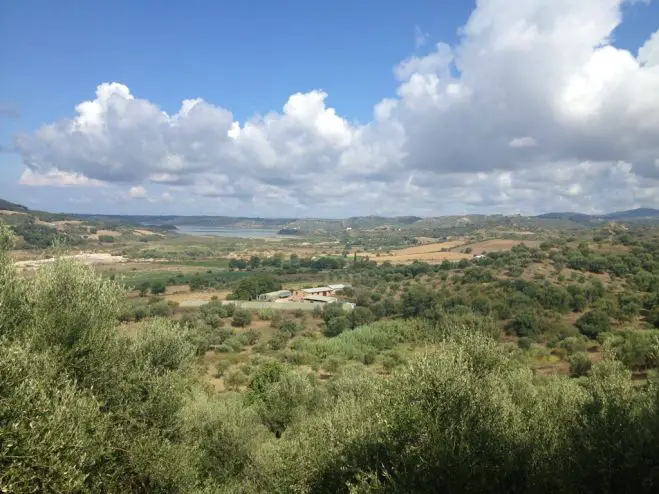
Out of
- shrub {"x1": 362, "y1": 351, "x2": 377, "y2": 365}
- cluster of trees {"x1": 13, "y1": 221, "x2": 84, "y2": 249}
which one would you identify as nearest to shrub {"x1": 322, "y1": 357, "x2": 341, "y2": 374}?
shrub {"x1": 362, "y1": 351, "x2": 377, "y2": 365}

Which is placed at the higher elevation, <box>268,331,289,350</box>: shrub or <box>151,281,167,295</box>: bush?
<box>151,281,167,295</box>: bush

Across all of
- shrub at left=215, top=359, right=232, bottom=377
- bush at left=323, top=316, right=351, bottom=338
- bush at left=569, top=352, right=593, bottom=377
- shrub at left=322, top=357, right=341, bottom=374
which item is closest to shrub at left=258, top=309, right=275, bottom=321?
bush at left=323, top=316, right=351, bottom=338

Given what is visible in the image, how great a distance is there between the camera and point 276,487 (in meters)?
15.4

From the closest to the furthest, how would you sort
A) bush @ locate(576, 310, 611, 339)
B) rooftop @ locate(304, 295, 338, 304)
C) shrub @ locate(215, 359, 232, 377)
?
shrub @ locate(215, 359, 232, 377), bush @ locate(576, 310, 611, 339), rooftop @ locate(304, 295, 338, 304)

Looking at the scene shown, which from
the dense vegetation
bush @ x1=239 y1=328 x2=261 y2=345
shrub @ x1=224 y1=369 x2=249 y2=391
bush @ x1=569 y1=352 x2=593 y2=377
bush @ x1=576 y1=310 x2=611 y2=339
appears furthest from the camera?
bush @ x1=239 y1=328 x2=261 y2=345

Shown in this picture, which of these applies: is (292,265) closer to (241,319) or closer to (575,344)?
(241,319)

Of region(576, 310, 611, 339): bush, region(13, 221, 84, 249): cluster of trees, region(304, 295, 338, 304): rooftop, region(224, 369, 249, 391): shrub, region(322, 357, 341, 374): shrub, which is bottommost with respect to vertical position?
region(304, 295, 338, 304): rooftop

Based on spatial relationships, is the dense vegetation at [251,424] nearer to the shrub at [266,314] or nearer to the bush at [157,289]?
the shrub at [266,314]

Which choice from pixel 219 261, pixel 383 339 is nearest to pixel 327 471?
pixel 383 339

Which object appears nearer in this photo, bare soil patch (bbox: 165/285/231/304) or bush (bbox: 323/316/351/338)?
bush (bbox: 323/316/351/338)

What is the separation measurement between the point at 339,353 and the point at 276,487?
41.6 m

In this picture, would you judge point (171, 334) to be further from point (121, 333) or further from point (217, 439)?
point (217, 439)

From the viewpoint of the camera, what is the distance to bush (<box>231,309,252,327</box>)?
Answer: 7519cm

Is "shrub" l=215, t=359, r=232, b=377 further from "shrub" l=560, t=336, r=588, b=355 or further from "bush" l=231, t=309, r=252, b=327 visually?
"shrub" l=560, t=336, r=588, b=355
